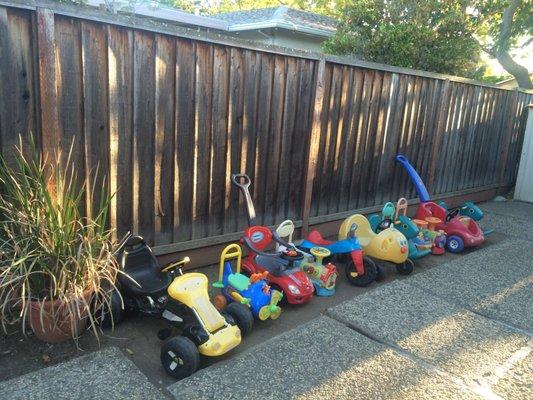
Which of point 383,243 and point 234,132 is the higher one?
point 234,132

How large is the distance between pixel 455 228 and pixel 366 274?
1.74 m

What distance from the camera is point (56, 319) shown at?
275 cm

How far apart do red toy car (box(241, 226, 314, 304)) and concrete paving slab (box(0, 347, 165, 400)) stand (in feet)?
4.32

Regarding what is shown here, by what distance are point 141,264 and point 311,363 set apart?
1453mm

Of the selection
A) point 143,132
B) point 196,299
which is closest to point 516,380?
point 196,299

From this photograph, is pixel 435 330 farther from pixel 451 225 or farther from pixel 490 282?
pixel 451 225

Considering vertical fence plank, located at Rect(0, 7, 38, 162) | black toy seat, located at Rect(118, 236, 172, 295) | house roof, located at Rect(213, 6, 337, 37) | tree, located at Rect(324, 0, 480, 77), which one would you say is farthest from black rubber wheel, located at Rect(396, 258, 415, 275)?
house roof, located at Rect(213, 6, 337, 37)

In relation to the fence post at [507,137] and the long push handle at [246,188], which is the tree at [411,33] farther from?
the long push handle at [246,188]

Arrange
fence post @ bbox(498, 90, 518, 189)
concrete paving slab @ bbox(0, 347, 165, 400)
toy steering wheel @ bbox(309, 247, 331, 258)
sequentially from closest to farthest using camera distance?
concrete paving slab @ bbox(0, 347, 165, 400) < toy steering wheel @ bbox(309, 247, 331, 258) < fence post @ bbox(498, 90, 518, 189)

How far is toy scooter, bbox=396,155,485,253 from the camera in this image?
5.24m

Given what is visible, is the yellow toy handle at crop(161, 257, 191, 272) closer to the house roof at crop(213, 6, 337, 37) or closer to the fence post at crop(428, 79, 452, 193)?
the fence post at crop(428, 79, 452, 193)

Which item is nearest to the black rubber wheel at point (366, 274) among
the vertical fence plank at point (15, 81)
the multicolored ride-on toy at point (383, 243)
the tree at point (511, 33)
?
the multicolored ride-on toy at point (383, 243)

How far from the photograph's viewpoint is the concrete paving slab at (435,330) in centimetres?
296

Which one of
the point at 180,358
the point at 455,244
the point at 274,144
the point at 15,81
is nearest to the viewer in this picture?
the point at 180,358
